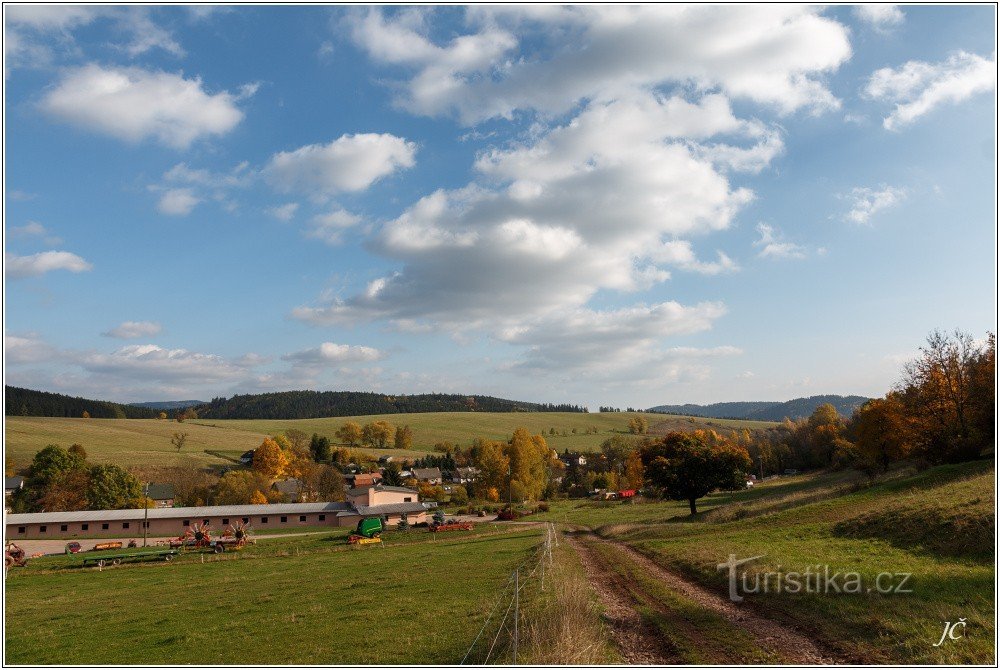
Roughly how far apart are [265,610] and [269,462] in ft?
313

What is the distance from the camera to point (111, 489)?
260ft

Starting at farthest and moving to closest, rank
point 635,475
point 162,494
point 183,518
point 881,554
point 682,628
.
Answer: point 635,475 < point 162,494 < point 183,518 < point 881,554 < point 682,628

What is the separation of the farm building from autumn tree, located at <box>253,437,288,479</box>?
32693 mm

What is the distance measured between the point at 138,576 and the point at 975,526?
44048mm

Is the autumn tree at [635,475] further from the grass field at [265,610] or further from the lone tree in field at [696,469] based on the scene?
the grass field at [265,610]

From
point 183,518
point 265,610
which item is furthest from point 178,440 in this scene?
point 265,610

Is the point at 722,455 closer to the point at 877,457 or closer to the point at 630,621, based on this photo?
the point at 877,457

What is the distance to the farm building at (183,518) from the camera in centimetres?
6800

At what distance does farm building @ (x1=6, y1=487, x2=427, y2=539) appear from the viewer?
68.0 meters

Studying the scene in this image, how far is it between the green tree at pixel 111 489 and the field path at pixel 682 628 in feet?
264

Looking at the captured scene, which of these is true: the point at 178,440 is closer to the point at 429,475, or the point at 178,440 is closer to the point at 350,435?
the point at 350,435

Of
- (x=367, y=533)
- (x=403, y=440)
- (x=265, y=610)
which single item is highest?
(x=265, y=610)

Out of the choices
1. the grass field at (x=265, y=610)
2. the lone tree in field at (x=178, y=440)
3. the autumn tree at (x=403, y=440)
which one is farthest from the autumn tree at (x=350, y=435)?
the grass field at (x=265, y=610)

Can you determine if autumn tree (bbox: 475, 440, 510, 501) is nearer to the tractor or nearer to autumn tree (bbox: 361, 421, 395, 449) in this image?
the tractor
